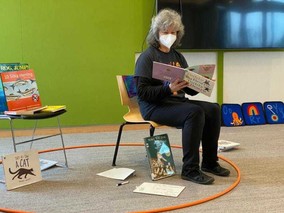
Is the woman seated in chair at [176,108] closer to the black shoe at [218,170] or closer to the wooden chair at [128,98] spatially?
the black shoe at [218,170]

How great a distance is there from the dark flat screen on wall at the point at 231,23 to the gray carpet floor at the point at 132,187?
145cm

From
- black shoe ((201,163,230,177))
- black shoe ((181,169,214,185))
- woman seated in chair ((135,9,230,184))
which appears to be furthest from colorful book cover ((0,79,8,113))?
black shoe ((201,163,230,177))

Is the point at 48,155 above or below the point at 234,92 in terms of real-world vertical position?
below

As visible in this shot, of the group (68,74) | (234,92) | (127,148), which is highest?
(68,74)

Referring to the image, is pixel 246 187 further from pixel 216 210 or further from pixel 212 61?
→ pixel 212 61

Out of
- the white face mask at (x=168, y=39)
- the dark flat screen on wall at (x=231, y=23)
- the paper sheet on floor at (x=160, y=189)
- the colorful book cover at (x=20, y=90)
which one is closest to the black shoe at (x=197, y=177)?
the paper sheet on floor at (x=160, y=189)

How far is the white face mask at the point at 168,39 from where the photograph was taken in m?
2.52

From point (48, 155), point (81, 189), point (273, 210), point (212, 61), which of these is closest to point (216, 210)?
point (273, 210)

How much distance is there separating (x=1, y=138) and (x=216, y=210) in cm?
260

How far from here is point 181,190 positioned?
2217 mm

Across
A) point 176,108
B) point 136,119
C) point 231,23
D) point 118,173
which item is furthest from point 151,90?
point 231,23

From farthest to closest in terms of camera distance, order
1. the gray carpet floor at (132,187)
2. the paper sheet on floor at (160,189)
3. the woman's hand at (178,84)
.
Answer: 1. the woman's hand at (178,84)
2. the paper sheet on floor at (160,189)
3. the gray carpet floor at (132,187)

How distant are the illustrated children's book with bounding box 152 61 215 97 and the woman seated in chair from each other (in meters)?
0.05

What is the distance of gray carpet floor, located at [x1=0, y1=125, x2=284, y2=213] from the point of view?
200cm
